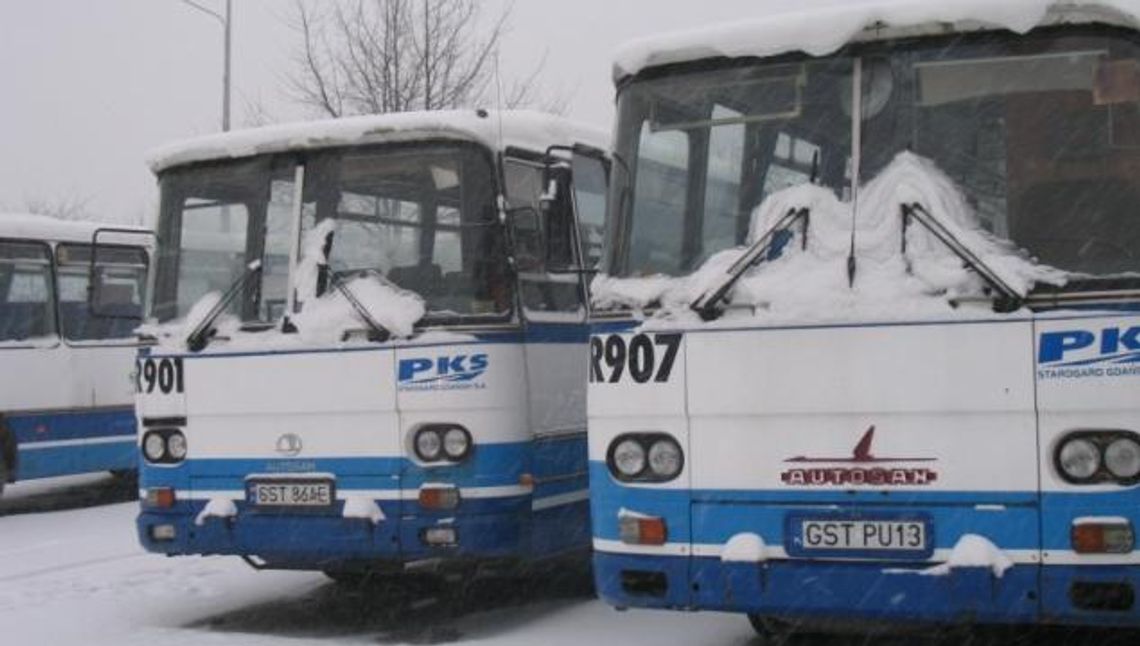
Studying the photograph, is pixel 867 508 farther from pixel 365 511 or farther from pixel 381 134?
pixel 381 134

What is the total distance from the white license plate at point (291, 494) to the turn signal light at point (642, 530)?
231cm

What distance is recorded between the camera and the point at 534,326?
28.0ft

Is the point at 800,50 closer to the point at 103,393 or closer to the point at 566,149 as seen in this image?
the point at 566,149

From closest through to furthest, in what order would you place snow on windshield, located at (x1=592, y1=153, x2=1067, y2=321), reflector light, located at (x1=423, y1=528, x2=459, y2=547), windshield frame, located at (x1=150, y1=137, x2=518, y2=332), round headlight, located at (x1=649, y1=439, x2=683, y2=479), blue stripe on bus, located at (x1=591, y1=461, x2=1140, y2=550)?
blue stripe on bus, located at (x1=591, y1=461, x2=1140, y2=550), snow on windshield, located at (x1=592, y1=153, x2=1067, y2=321), round headlight, located at (x1=649, y1=439, x2=683, y2=479), reflector light, located at (x1=423, y1=528, x2=459, y2=547), windshield frame, located at (x1=150, y1=137, x2=518, y2=332)

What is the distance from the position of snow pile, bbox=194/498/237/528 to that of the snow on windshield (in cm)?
330

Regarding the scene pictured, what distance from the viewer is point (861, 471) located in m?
6.30

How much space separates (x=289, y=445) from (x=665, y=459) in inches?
109

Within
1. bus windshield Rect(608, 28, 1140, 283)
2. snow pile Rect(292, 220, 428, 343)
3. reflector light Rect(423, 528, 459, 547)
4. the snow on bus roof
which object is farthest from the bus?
bus windshield Rect(608, 28, 1140, 283)

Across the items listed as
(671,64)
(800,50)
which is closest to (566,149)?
(671,64)

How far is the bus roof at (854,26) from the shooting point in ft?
20.5

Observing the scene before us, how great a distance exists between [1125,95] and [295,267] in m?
4.67

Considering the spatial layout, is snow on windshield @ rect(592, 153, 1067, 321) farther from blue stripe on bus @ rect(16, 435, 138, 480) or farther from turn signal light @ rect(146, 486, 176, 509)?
blue stripe on bus @ rect(16, 435, 138, 480)

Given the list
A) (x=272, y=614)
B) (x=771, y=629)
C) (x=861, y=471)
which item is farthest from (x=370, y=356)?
(x=861, y=471)

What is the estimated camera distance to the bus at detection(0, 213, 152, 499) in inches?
579
